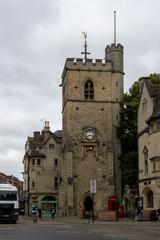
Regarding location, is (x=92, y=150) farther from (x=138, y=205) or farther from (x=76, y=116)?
(x=138, y=205)

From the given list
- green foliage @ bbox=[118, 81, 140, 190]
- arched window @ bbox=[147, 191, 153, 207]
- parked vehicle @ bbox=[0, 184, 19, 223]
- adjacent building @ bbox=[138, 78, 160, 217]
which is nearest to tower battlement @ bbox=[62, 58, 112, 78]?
green foliage @ bbox=[118, 81, 140, 190]

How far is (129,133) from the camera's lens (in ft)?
251

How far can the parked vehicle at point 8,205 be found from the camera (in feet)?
154

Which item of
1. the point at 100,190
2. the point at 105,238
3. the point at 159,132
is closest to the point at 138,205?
the point at 159,132

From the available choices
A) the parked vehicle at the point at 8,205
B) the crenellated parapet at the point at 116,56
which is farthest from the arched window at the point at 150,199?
the crenellated parapet at the point at 116,56

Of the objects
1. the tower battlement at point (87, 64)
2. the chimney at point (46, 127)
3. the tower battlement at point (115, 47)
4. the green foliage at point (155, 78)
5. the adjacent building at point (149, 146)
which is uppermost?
the tower battlement at point (115, 47)

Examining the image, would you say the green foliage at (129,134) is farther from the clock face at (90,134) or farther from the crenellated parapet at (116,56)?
the crenellated parapet at (116,56)

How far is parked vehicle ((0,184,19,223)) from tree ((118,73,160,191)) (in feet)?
84.9

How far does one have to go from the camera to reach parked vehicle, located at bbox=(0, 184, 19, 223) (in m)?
47.0

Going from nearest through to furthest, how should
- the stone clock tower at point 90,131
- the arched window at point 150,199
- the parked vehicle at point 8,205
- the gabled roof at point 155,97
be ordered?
1. the parked vehicle at point 8,205
2. the gabled roof at point 155,97
3. the arched window at point 150,199
4. the stone clock tower at point 90,131

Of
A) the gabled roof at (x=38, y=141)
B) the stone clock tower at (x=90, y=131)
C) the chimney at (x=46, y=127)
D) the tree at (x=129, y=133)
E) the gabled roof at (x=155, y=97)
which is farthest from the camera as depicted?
the chimney at (x=46, y=127)

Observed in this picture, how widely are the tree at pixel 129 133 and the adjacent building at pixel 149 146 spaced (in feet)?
30.7

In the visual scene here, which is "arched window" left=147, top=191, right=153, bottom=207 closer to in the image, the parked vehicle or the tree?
the tree

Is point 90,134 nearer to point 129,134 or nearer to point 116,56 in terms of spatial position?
point 129,134
